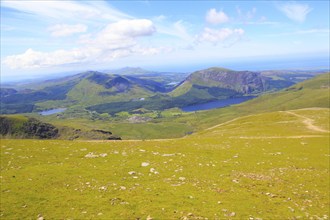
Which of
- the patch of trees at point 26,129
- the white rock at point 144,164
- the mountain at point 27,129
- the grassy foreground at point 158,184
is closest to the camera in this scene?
the grassy foreground at point 158,184

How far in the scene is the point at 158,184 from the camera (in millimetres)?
24922

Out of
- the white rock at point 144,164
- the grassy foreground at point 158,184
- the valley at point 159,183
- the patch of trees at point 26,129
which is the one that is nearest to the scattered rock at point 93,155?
the grassy foreground at point 158,184

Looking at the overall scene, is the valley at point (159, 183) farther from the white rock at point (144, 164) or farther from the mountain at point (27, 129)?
the mountain at point (27, 129)

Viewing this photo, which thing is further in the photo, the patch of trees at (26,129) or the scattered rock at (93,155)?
the patch of trees at (26,129)

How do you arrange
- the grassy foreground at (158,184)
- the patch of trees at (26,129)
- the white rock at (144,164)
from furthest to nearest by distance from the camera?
the patch of trees at (26,129) < the white rock at (144,164) < the grassy foreground at (158,184)

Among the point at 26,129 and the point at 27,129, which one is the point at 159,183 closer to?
the point at 27,129

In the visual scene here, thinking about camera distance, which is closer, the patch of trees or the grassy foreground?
the grassy foreground

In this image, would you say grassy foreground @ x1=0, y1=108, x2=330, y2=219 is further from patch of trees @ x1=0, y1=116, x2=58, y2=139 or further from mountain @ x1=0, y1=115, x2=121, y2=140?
patch of trees @ x1=0, y1=116, x2=58, y2=139

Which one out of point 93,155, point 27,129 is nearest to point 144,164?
point 93,155

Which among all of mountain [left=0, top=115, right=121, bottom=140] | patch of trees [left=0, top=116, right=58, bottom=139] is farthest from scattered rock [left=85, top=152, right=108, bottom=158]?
patch of trees [left=0, top=116, right=58, bottom=139]

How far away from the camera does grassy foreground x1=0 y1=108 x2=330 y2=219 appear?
766 inches

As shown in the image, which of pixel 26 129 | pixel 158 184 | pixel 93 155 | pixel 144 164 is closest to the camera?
pixel 158 184

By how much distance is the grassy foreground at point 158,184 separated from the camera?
19453 mm

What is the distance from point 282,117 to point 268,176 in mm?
110764
